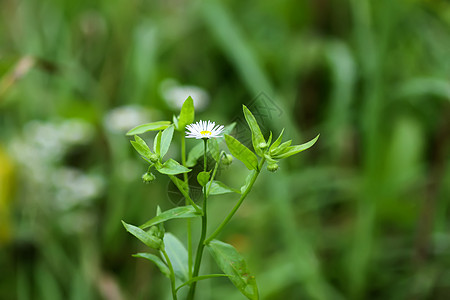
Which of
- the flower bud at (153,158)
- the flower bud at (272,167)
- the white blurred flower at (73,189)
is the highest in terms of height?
the white blurred flower at (73,189)

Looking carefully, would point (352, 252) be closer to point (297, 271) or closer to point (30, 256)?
point (297, 271)

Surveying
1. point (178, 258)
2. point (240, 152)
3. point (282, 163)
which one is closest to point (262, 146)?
point (240, 152)

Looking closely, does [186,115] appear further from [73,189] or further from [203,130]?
[73,189]

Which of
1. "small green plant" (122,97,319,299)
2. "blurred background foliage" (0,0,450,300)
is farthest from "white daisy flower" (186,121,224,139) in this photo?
"blurred background foliage" (0,0,450,300)

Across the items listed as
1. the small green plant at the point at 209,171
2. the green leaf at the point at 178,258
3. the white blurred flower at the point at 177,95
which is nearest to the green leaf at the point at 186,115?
the small green plant at the point at 209,171

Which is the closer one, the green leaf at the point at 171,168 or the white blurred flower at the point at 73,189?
the green leaf at the point at 171,168

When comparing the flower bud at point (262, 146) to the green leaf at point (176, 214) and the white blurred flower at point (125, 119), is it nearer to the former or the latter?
the green leaf at point (176, 214)
